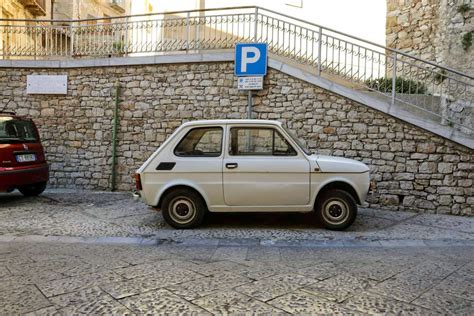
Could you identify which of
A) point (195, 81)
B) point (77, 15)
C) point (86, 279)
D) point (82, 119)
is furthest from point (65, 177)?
point (77, 15)

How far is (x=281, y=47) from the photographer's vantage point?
366 inches

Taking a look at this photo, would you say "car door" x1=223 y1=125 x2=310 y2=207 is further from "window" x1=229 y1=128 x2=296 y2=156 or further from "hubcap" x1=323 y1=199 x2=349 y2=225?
"hubcap" x1=323 y1=199 x2=349 y2=225

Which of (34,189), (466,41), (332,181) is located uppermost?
(466,41)

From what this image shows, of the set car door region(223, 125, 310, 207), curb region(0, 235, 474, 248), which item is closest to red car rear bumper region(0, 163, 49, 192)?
curb region(0, 235, 474, 248)

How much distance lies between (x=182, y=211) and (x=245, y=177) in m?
1.13

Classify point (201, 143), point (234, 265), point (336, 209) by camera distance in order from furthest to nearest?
point (201, 143), point (336, 209), point (234, 265)

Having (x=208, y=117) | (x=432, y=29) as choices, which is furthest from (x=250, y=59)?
(x=432, y=29)

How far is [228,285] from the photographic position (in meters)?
3.68

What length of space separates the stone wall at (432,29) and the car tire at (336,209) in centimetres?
667

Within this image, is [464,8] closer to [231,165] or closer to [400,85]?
[400,85]

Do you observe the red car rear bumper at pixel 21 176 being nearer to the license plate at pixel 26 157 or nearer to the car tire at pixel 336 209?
the license plate at pixel 26 157

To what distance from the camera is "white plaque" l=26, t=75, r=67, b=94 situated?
10.3 metres

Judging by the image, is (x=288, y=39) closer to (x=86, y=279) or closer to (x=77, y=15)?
(x=86, y=279)

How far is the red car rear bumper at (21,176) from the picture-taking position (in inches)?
290
